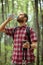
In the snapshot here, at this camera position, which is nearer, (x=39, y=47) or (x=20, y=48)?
(x=20, y=48)

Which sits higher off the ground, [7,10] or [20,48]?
[7,10]

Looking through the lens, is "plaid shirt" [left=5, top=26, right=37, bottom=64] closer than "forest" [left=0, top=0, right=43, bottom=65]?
Yes

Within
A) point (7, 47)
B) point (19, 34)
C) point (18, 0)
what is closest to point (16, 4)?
point (18, 0)

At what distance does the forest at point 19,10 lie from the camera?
3557 millimetres

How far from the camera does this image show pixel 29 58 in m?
2.64

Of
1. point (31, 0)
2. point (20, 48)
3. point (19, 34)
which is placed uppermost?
point (31, 0)

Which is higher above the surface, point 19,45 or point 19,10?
point 19,10

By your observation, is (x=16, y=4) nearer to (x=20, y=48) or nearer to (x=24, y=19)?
(x=24, y=19)

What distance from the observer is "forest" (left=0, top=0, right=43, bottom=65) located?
11.7ft

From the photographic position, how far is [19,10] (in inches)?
138

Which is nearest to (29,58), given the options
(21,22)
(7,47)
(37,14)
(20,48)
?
(20,48)

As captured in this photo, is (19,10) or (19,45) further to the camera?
(19,10)

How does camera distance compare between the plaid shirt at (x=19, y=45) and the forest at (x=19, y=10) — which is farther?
the forest at (x=19, y=10)

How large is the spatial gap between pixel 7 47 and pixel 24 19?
96 centimetres
